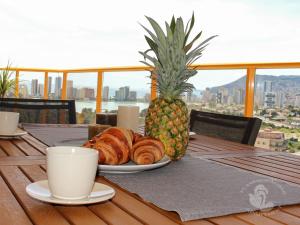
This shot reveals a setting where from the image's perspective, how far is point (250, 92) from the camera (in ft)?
11.2

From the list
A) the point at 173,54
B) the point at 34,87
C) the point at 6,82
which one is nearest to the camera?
the point at 173,54

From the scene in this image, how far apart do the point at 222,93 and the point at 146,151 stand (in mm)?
2833

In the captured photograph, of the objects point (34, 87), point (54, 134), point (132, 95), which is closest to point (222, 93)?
point (132, 95)

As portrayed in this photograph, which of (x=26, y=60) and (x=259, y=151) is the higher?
(x=26, y=60)

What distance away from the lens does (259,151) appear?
4.69 feet

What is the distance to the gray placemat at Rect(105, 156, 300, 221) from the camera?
669 millimetres

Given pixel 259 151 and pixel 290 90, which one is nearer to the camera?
pixel 259 151

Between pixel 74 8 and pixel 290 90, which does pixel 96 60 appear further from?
pixel 290 90

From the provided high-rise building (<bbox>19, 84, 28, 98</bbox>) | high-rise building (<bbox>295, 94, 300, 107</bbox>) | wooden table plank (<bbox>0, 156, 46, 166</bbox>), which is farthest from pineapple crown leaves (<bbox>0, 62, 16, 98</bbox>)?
wooden table plank (<bbox>0, 156, 46, 166</bbox>)

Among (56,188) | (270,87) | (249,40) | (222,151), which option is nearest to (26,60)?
(249,40)

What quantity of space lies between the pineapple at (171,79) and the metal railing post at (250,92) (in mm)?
2346

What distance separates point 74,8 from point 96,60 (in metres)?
1.02

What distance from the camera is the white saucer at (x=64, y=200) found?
0.63m

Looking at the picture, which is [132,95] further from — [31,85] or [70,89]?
[31,85]
